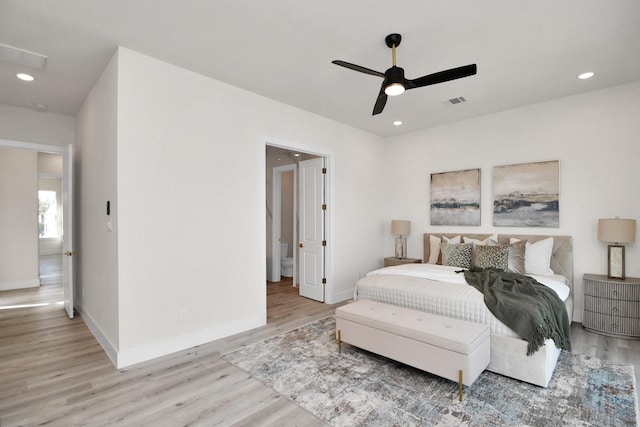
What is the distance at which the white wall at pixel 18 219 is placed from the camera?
588 cm

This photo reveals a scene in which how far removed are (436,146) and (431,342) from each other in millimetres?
3747

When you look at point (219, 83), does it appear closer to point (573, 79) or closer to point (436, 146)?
point (436, 146)

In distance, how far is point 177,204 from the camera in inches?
129

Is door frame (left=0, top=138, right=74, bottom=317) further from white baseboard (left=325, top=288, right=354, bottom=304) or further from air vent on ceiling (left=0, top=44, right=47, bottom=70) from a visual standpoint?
white baseboard (left=325, top=288, right=354, bottom=304)

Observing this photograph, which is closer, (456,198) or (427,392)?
(427,392)

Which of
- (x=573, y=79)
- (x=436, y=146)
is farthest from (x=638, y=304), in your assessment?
(x=436, y=146)

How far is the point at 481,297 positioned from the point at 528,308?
1.26 feet

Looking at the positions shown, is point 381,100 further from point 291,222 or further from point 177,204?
point 291,222

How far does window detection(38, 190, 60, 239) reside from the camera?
10430 mm

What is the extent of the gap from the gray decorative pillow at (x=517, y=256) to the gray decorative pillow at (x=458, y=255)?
1.58 feet

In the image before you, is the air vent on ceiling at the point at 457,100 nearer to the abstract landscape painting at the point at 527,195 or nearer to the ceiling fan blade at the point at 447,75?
the abstract landscape painting at the point at 527,195

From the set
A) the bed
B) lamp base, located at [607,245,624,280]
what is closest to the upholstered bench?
the bed

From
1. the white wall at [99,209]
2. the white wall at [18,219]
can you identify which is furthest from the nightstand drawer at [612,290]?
the white wall at [18,219]

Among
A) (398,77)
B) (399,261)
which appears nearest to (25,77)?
(398,77)
